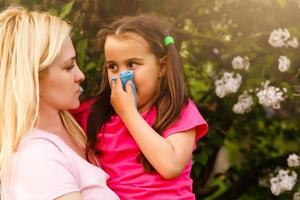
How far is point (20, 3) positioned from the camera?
4484 mm

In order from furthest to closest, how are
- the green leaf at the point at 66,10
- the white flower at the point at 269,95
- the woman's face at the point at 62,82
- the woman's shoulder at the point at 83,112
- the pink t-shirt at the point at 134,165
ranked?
the white flower at the point at 269,95, the green leaf at the point at 66,10, the woman's shoulder at the point at 83,112, the pink t-shirt at the point at 134,165, the woman's face at the point at 62,82

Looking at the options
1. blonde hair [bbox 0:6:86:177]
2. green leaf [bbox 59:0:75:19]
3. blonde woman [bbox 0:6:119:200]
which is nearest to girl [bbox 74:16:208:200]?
blonde woman [bbox 0:6:119:200]

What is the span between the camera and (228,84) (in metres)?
5.17

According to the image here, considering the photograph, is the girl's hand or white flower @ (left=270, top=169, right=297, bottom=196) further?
white flower @ (left=270, top=169, right=297, bottom=196)

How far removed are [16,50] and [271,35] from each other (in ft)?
6.93

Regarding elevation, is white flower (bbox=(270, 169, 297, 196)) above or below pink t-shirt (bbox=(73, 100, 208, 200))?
below

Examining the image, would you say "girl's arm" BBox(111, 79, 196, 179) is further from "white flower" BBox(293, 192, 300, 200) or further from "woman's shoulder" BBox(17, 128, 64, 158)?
"white flower" BBox(293, 192, 300, 200)

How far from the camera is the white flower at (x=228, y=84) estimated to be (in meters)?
5.18

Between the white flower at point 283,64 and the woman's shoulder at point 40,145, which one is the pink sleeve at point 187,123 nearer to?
the woman's shoulder at point 40,145

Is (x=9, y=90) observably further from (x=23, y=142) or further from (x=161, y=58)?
(x=161, y=58)

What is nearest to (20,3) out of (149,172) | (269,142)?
(149,172)

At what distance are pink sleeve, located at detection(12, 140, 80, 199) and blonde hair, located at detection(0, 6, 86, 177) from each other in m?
0.06

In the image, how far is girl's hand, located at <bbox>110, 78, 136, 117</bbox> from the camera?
353 cm

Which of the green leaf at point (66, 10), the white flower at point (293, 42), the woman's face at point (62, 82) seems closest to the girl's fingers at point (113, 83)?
the woman's face at point (62, 82)
